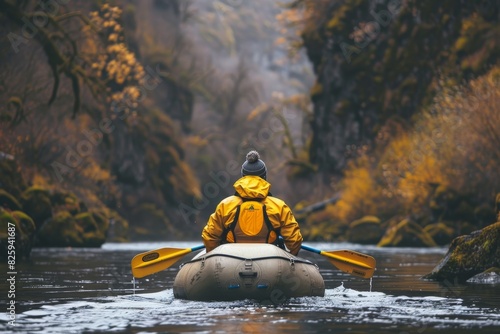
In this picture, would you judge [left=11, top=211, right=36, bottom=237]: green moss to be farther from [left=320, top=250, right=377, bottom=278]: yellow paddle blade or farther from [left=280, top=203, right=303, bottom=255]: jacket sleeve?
[left=280, top=203, right=303, bottom=255]: jacket sleeve

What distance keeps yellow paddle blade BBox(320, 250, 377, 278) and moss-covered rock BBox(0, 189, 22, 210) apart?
1498cm

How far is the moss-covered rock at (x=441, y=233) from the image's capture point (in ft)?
111

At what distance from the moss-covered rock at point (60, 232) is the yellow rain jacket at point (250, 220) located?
21058 mm

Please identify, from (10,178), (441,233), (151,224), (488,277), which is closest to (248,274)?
(488,277)

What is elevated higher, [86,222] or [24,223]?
[86,222]

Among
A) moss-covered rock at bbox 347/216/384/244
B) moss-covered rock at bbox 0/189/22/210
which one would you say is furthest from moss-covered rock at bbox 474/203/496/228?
moss-covered rock at bbox 0/189/22/210

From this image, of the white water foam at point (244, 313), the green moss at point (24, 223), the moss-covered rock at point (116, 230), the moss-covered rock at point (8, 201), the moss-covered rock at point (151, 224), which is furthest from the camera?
the moss-covered rock at point (151, 224)

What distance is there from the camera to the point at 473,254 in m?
16.6

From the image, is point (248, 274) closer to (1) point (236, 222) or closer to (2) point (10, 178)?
(1) point (236, 222)

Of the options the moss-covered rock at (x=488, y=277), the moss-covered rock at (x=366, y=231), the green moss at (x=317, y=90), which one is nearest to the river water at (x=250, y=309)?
the moss-covered rock at (x=488, y=277)

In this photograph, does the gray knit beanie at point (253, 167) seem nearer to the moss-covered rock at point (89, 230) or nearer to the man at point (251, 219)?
the man at point (251, 219)

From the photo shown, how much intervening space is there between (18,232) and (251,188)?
39.4 feet

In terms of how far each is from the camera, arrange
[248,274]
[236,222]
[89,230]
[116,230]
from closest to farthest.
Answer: [248,274], [236,222], [89,230], [116,230]

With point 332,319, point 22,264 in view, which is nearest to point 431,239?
point 22,264
